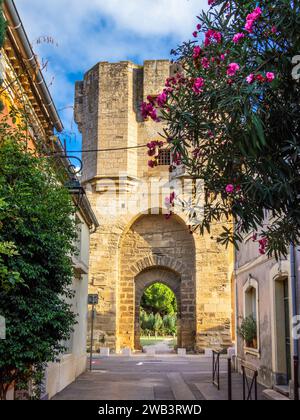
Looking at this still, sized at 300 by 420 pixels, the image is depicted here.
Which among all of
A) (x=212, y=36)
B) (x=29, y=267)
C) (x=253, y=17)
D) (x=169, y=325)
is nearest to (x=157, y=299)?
(x=169, y=325)

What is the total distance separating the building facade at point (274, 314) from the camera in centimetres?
1059

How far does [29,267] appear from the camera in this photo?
6.65 m

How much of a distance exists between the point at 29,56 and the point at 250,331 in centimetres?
914

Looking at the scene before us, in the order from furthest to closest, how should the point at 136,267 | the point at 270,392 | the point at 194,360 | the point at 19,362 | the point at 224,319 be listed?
1. the point at 136,267
2. the point at 224,319
3. the point at 194,360
4. the point at 270,392
5. the point at 19,362

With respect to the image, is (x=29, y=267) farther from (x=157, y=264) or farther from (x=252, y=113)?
(x=157, y=264)

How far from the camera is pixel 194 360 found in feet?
71.4

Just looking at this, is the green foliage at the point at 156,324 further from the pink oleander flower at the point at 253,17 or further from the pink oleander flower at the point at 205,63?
the pink oleander flower at the point at 253,17

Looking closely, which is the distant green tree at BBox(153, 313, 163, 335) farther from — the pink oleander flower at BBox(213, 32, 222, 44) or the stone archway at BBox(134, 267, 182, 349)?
the pink oleander flower at BBox(213, 32, 222, 44)

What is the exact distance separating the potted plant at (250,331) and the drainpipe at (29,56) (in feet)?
23.8

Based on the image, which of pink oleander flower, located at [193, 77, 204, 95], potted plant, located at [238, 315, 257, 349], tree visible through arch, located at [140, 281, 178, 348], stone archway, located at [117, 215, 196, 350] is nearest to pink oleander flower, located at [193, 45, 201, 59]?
pink oleander flower, located at [193, 77, 204, 95]

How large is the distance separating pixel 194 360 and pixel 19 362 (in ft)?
52.0

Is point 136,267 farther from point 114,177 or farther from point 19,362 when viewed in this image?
point 19,362

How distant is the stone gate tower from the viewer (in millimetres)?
25000
